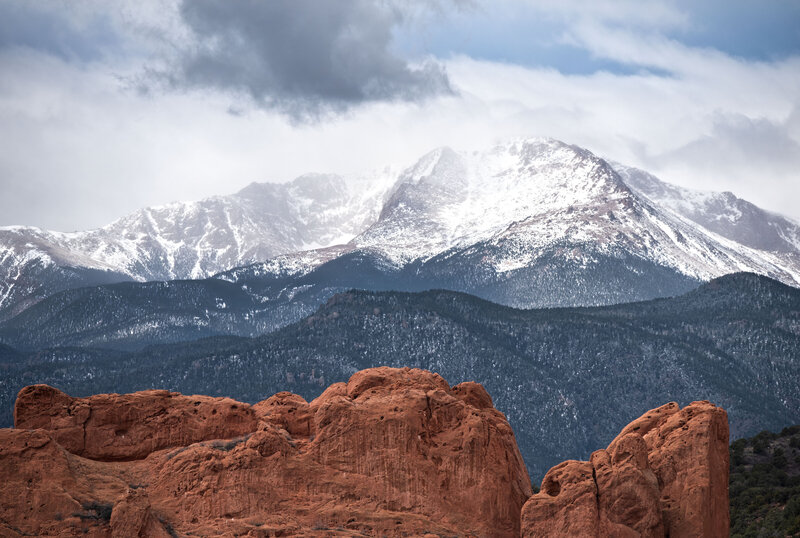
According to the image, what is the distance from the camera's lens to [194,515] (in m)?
72.2

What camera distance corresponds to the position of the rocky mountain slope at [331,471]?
7019 cm

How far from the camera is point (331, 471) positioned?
7488 centimetres

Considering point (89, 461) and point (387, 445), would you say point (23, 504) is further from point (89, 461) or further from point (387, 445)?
point (387, 445)

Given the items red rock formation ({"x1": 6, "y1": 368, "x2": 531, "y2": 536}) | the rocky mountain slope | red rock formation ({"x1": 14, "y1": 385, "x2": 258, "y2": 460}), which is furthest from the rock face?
red rock formation ({"x1": 14, "y1": 385, "x2": 258, "y2": 460})

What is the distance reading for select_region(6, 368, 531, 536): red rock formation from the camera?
69.3m

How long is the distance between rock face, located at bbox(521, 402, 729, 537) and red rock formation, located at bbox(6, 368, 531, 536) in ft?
11.8

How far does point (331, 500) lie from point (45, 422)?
56.8 ft

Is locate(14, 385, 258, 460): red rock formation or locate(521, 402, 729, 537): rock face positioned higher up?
locate(14, 385, 258, 460): red rock formation

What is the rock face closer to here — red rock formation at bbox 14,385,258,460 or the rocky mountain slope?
the rocky mountain slope

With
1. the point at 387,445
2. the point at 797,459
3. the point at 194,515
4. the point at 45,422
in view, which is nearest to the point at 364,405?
the point at 387,445

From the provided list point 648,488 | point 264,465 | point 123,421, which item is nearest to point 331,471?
point 264,465

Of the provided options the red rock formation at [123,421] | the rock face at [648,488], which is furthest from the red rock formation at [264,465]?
the rock face at [648,488]

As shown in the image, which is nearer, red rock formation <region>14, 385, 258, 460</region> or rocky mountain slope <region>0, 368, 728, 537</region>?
rocky mountain slope <region>0, 368, 728, 537</region>

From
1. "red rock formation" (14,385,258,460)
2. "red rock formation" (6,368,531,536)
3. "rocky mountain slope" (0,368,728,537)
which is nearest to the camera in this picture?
"red rock formation" (6,368,531,536)
